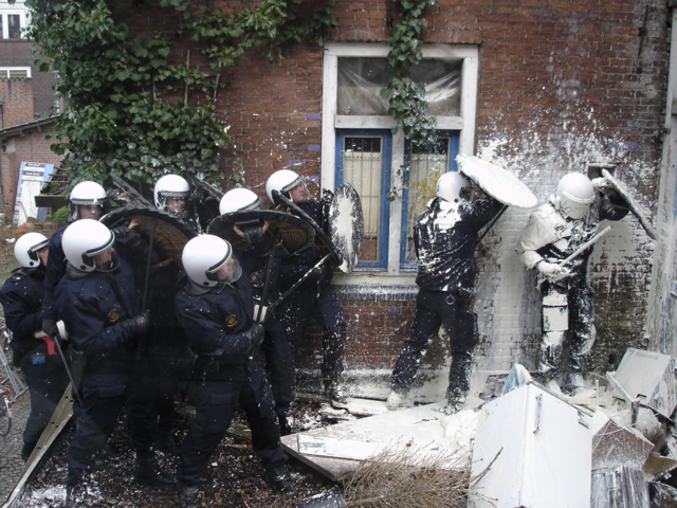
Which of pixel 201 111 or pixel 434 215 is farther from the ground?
pixel 201 111

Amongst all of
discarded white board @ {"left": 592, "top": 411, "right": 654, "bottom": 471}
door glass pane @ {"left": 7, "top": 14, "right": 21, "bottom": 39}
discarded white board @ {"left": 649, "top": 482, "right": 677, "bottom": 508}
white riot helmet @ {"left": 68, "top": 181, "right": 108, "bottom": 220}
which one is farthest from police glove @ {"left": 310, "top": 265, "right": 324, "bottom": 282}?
door glass pane @ {"left": 7, "top": 14, "right": 21, "bottom": 39}

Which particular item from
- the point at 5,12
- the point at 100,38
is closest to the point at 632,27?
the point at 100,38

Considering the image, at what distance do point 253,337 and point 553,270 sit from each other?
2.91m

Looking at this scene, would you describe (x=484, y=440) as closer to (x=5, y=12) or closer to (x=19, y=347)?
(x=19, y=347)

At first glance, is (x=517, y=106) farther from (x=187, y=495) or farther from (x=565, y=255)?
(x=187, y=495)

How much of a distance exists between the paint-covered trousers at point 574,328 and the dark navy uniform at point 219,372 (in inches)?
111

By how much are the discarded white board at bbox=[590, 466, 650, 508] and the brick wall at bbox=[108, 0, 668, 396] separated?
1.94 m

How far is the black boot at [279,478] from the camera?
441cm

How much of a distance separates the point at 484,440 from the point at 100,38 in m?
4.73

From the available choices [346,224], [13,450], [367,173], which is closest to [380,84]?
[367,173]

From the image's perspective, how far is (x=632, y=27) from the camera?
5.77 m

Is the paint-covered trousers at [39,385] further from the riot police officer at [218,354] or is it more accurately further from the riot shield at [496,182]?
the riot shield at [496,182]

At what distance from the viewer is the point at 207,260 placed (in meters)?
3.80

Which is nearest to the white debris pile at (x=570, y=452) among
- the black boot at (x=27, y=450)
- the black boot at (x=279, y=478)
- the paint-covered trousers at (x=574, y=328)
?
the paint-covered trousers at (x=574, y=328)
